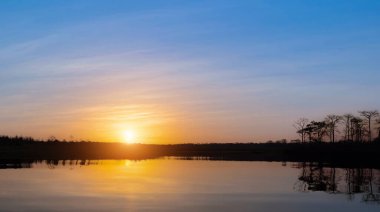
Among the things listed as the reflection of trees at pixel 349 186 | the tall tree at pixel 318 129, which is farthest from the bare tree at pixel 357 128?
the reflection of trees at pixel 349 186

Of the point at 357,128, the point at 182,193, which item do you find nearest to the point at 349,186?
the point at 182,193

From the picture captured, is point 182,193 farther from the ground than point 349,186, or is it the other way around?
point 349,186

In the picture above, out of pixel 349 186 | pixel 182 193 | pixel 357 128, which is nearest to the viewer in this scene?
pixel 182 193

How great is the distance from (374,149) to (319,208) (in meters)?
60.8

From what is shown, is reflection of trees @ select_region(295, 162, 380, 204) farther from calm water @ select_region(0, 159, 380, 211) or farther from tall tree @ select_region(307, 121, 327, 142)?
tall tree @ select_region(307, 121, 327, 142)

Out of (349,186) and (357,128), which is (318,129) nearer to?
(357,128)

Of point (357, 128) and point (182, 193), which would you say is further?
point (357, 128)

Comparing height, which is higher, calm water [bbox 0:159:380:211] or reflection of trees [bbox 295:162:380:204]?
reflection of trees [bbox 295:162:380:204]

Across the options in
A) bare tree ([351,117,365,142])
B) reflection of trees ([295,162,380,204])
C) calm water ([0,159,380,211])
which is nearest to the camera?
calm water ([0,159,380,211])

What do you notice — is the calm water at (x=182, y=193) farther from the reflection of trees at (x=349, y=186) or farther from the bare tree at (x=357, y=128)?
the bare tree at (x=357, y=128)

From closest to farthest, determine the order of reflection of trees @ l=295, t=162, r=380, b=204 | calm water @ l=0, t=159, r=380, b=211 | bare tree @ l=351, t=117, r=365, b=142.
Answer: calm water @ l=0, t=159, r=380, b=211 → reflection of trees @ l=295, t=162, r=380, b=204 → bare tree @ l=351, t=117, r=365, b=142

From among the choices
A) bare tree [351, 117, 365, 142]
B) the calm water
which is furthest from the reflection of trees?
bare tree [351, 117, 365, 142]

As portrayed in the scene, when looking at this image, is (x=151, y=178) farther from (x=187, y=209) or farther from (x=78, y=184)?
(x=187, y=209)

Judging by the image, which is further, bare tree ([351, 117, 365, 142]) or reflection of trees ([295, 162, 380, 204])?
bare tree ([351, 117, 365, 142])
